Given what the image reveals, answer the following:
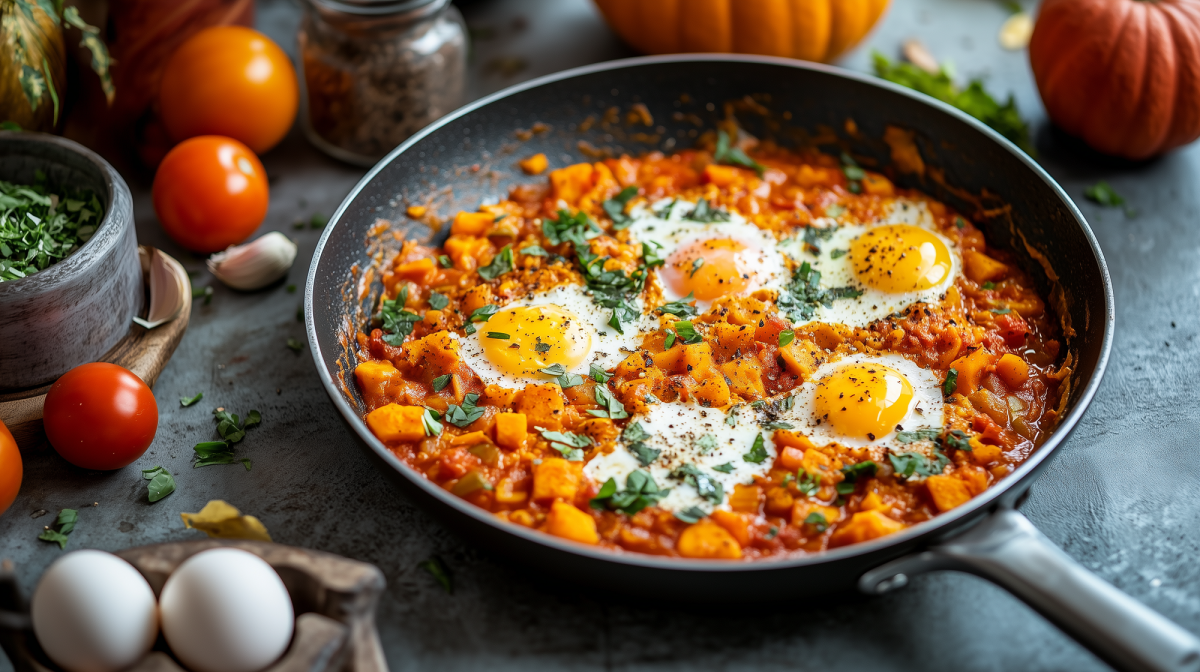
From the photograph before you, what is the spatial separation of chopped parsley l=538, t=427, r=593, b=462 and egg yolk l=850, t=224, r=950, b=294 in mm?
1199

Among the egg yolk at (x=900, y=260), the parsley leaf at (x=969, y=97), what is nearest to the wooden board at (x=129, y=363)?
the egg yolk at (x=900, y=260)

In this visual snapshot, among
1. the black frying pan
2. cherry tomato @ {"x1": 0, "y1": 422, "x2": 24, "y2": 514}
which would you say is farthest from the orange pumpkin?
cherry tomato @ {"x1": 0, "y1": 422, "x2": 24, "y2": 514}

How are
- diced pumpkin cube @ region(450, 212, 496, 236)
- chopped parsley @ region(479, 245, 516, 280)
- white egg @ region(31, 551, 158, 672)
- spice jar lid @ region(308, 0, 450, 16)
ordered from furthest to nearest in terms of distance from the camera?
spice jar lid @ region(308, 0, 450, 16) < diced pumpkin cube @ region(450, 212, 496, 236) < chopped parsley @ region(479, 245, 516, 280) < white egg @ region(31, 551, 158, 672)

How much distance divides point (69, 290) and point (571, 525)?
1.69 m

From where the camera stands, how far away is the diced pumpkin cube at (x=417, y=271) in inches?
127

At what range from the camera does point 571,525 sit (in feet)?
7.70

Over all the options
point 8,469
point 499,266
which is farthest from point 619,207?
point 8,469

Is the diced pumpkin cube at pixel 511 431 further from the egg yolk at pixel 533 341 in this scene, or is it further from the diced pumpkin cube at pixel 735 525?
the diced pumpkin cube at pixel 735 525

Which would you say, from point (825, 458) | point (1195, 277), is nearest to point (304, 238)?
point (825, 458)

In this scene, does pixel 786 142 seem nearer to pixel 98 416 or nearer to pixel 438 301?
pixel 438 301

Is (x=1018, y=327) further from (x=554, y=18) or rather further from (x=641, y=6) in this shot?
(x=554, y=18)

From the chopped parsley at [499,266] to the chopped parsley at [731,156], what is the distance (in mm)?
1015

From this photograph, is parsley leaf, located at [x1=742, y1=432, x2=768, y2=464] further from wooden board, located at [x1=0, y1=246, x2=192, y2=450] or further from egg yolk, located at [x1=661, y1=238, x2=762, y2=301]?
wooden board, located at [x1=0, y1=246, x2=192, y2=450]

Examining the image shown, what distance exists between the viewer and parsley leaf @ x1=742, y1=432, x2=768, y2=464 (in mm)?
2578
